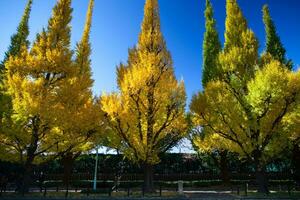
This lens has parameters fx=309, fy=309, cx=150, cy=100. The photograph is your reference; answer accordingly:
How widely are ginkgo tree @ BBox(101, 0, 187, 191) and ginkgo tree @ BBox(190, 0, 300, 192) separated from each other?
188cm

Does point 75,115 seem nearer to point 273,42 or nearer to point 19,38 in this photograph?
point 19,38

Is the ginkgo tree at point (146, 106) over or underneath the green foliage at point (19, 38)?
underneath

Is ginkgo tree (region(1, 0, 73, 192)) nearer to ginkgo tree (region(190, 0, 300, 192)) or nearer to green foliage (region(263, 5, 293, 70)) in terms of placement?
ginkgo tree (region(190, 0, 300, 192))

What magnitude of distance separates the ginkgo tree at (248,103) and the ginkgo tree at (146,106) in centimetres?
188

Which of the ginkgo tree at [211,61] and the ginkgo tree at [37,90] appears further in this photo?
the ginkgo tree at [211,61]

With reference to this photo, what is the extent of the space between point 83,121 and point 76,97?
1376 mm

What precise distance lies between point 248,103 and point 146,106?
5730 mm

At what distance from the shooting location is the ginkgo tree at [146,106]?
53.0 feet

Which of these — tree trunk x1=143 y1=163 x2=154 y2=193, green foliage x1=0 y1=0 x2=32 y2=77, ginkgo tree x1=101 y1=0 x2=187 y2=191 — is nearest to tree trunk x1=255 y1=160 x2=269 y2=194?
ginkgo tree x1=101 y1=0 x2=187 y2=191

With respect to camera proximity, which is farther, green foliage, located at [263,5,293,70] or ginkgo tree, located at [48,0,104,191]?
green foliage, located at [263,5,293,70]

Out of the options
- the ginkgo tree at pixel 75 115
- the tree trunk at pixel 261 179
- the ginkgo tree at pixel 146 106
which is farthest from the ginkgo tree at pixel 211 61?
the ginkgo tree at pixel 75 115

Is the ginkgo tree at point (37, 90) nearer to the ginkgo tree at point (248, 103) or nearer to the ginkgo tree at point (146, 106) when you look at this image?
the ginkgo tree at point (146, 106)

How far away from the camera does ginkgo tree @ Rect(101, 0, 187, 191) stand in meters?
16.1

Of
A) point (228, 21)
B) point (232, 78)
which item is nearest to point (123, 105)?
point (232, 78)
